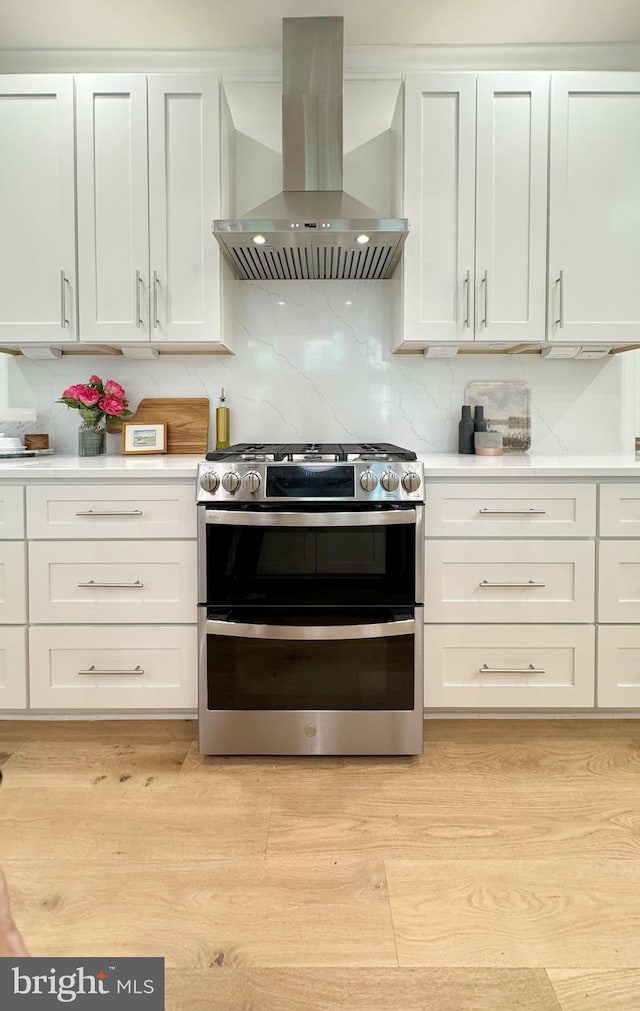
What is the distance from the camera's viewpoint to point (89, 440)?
8.58 ft

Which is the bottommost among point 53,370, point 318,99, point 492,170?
point 53,370

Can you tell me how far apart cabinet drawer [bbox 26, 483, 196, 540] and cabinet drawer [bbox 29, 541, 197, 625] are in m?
0.04

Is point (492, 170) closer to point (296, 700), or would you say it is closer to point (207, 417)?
point (207, 417)

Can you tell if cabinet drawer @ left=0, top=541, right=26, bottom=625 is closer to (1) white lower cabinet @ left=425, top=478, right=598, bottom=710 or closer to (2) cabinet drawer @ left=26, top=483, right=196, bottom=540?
(2) cabinet drawer @ left=26, top=483, right=196, bottom=540

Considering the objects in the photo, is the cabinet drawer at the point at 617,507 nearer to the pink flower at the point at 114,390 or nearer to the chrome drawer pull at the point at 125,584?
the chrome drawer pull at the point at 125,584

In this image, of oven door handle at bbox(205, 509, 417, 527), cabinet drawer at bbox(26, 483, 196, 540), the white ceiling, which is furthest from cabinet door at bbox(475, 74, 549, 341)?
cabinet drawer at bbox(26, 483, 196, 540)

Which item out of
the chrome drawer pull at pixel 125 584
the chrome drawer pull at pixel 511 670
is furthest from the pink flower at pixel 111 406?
the chrome drawer pull at pixel 511 670

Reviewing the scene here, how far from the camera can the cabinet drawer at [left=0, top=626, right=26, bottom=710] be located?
2.14 metres

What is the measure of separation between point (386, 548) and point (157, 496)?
798 millimetres

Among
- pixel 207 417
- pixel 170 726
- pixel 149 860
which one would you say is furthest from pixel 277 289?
pixel 149 860

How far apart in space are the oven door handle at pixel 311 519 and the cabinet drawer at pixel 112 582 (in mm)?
203

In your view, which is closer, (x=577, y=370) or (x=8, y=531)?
(x=8, y=531)

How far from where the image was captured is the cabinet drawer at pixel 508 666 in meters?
2.14

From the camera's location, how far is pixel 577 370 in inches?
109
